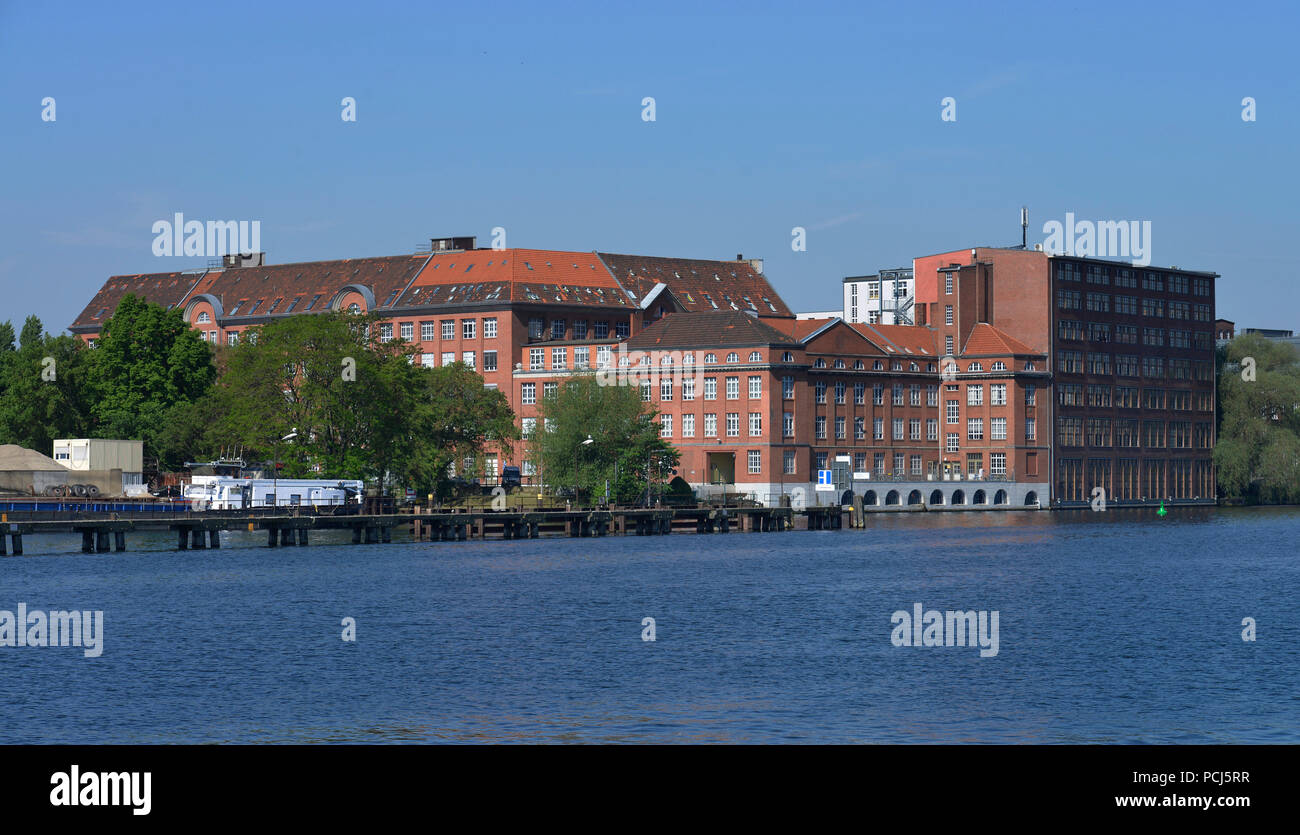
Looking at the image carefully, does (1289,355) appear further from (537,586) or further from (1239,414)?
(537,586)

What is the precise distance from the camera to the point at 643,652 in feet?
170

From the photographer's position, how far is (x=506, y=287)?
7077 inches

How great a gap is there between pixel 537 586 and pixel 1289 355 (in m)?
145

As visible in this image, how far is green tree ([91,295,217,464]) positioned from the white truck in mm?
23432

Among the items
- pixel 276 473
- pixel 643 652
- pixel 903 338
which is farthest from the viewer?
pixel 903 338

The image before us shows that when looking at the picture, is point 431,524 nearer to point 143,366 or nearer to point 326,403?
point 326,403

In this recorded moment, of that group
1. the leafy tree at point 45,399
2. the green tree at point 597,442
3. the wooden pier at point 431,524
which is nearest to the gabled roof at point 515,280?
the green tree at point 597,442

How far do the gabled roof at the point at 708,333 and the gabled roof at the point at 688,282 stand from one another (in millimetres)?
17444

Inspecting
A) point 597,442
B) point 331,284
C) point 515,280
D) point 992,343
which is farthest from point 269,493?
point 992,343

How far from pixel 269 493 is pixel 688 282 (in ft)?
278

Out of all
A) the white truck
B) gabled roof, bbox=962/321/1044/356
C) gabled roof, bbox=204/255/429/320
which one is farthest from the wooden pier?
gabled roof, bbox=204/255/429/320

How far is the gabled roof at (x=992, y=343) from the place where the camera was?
182500 mm

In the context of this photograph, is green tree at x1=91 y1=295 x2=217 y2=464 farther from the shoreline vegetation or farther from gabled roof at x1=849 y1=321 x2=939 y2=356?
gabled roof at x1=849 y1=321 x2=939 y2=356
